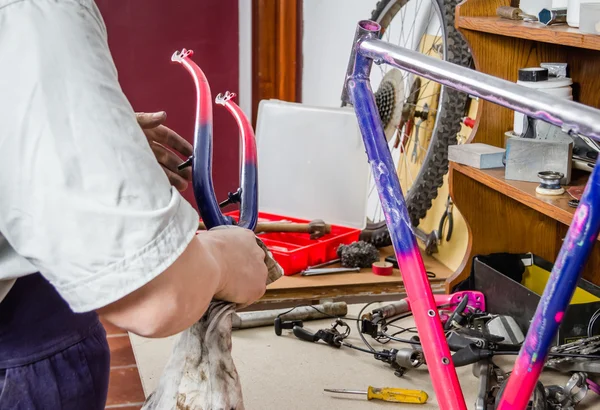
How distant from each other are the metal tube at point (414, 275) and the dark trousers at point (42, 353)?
37 centimetres

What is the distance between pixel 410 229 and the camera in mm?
985

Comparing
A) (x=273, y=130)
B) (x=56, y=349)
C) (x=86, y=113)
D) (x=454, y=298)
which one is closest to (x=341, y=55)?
(x=273, y=130)

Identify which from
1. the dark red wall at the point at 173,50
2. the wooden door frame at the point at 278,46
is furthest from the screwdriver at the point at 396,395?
the dark red wall at the point at 173,50

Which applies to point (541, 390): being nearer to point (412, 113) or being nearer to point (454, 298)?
point (454, 298)

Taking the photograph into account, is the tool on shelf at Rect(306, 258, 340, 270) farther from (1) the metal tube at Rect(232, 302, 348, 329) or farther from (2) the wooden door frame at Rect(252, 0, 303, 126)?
(2) the wooden door frame at Rect(252, 0, 303, 126)

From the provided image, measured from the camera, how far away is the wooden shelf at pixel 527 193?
121 centimetres

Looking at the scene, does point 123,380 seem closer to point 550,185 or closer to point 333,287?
point 333,287

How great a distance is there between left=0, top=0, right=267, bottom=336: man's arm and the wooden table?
1092 mm

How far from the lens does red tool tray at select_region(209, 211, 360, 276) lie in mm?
1823

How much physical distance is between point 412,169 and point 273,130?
1.26 feet

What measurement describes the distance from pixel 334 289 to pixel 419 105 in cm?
59

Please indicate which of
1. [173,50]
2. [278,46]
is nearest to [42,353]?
[278,46]

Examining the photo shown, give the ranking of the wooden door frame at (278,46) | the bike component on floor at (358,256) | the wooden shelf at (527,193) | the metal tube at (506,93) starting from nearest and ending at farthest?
the metal tube at (506,93)
the wooden shelf at (527,193)
the bike component on floor at (358,256)
the wooden door frame at (278,46)

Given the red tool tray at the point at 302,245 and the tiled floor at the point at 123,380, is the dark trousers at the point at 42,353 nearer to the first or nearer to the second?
the tiled floor at the point at 123,380
